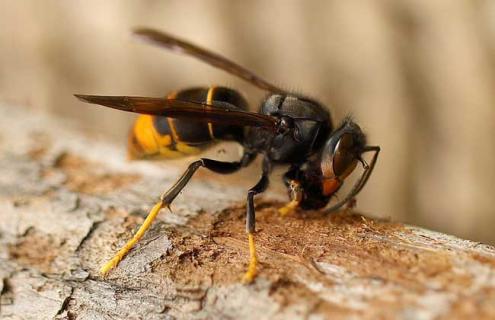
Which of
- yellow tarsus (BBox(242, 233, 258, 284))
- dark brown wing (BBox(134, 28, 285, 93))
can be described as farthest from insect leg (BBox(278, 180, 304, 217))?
dark brown wing (BBox(134, 28, 285, 93))

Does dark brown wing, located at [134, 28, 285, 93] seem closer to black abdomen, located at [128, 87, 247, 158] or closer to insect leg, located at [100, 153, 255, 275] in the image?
black abdomen, located at [128, 87, 247, 158]

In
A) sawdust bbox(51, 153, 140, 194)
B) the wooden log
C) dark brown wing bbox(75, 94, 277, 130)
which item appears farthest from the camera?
sawdust bbox(51, 153, 140, 194)

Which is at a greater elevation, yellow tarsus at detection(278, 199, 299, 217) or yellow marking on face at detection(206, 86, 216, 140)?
yellow marking on face at detection(206, 86, 216, 140)

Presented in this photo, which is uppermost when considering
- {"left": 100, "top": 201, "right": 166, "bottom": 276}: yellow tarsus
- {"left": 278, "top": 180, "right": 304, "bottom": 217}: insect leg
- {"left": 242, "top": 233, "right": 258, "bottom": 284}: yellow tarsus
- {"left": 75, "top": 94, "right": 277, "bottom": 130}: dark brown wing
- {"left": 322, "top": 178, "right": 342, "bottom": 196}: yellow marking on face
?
{"left": 75, "top": 94, "right": 277, "bottom": 130}: dark brown wing

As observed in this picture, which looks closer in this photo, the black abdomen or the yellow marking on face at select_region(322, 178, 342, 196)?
the yellow marking on face at select_region(322, 178, 342, 196)

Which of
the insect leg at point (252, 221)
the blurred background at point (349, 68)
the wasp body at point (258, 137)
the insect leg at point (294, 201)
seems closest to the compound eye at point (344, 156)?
the wasp body at point (258, 137)

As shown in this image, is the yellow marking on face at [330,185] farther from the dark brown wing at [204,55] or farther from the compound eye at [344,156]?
the dark brown wing at [204,55]

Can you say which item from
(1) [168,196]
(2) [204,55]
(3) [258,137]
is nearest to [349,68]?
(2) [204,55]
